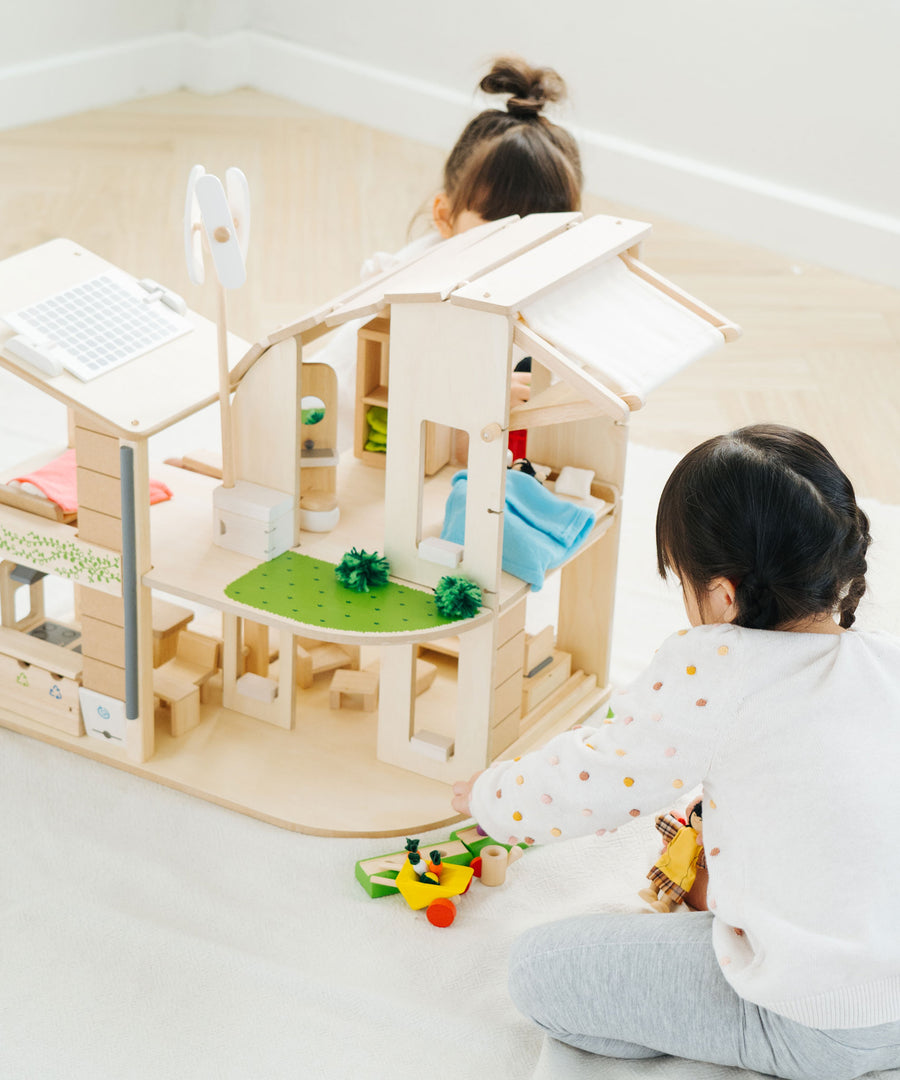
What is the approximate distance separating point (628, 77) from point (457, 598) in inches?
86.9

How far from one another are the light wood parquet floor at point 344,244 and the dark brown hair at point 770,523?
1.21 meters

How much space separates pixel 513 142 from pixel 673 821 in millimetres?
924

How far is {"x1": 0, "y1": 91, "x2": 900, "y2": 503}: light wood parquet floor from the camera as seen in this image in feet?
8.38

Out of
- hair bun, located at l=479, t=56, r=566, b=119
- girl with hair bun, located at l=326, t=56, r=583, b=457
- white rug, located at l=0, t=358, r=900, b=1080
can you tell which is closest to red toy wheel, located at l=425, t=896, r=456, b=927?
white rug, located at l=0, t=358, r=900, b=1080

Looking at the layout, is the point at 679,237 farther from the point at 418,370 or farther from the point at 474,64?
the point at 418,370

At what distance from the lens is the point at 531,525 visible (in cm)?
152

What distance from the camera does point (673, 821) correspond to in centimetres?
148

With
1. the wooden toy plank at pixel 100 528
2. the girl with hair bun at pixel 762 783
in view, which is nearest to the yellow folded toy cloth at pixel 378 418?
the wooden toy plank at pixel 100 528

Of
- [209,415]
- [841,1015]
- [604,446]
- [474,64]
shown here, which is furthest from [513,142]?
[474,64]

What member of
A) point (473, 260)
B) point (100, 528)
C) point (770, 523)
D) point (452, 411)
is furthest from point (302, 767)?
point (770, 523)

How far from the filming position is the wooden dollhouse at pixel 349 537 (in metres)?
1.39

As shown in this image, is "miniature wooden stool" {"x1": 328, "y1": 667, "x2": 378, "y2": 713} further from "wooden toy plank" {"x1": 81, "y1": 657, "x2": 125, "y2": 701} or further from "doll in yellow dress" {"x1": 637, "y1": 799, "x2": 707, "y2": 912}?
"doll in yellow dress" {"x1": 637, "y1": 799, "x2": 707, "y2": 912}

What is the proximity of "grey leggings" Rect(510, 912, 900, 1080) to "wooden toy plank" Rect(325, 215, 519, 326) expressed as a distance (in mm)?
602

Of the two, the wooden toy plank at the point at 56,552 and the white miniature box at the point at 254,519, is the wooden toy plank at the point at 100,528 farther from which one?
the white miniature box at the point at 254,519
